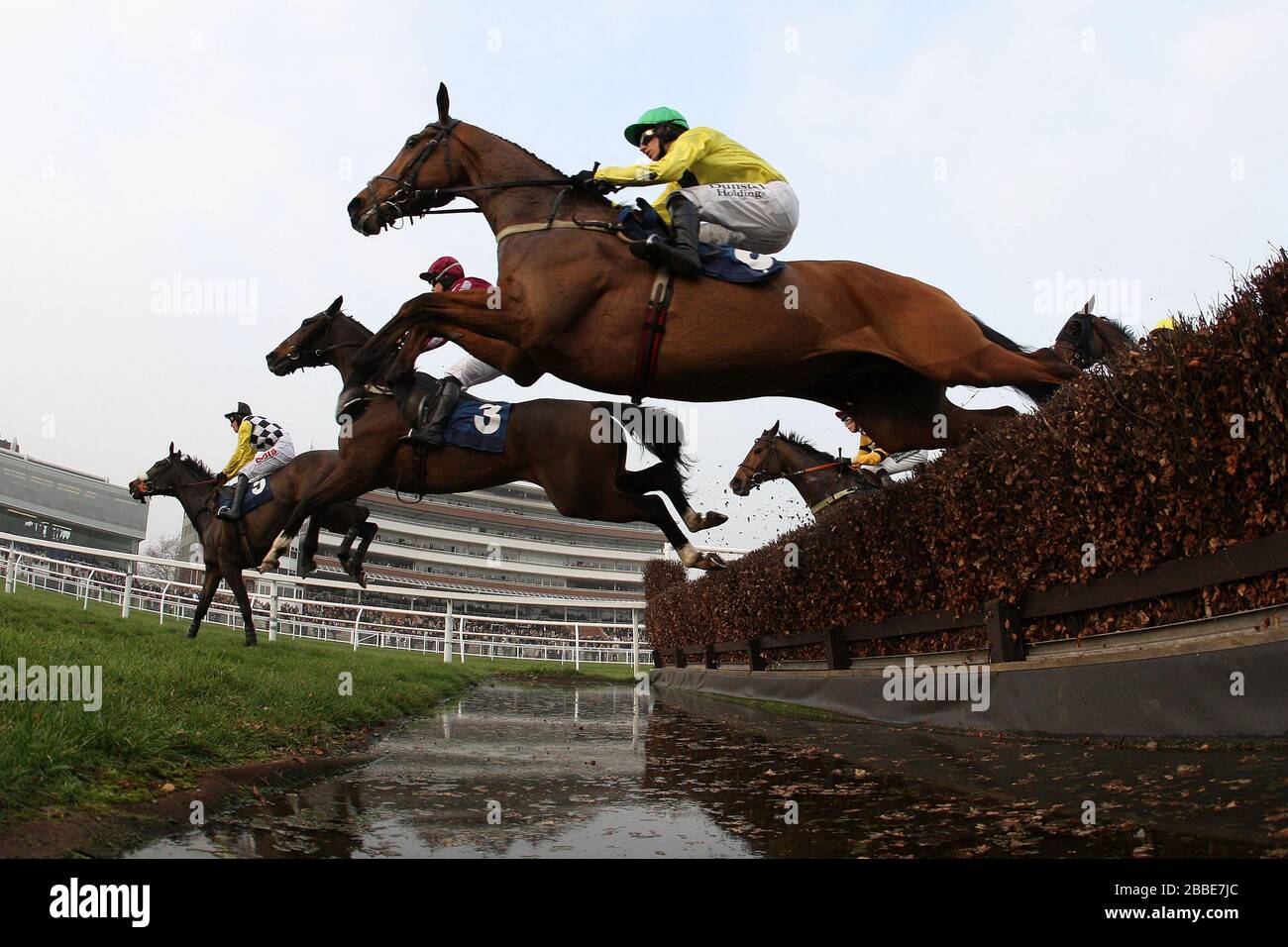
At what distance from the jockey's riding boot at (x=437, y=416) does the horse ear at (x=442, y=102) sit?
1826mm

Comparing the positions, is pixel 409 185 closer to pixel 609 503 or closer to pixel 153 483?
pixel 609 503

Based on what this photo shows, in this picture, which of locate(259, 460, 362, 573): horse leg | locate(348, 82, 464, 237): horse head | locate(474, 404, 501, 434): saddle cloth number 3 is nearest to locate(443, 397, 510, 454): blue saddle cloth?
locate(474, 404, 501, 434): saddle cloth number 3

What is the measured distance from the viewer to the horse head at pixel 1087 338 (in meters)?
7.09

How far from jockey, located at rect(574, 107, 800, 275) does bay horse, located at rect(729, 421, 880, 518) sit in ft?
16.7

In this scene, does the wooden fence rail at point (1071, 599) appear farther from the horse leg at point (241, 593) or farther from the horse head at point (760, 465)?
the horse leg at point (241, 593)

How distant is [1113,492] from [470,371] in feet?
14.8

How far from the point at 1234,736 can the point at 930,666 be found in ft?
9.56

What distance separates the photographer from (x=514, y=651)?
129 ft

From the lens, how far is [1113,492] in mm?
4504

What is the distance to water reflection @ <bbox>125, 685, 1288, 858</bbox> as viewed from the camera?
2576mm
